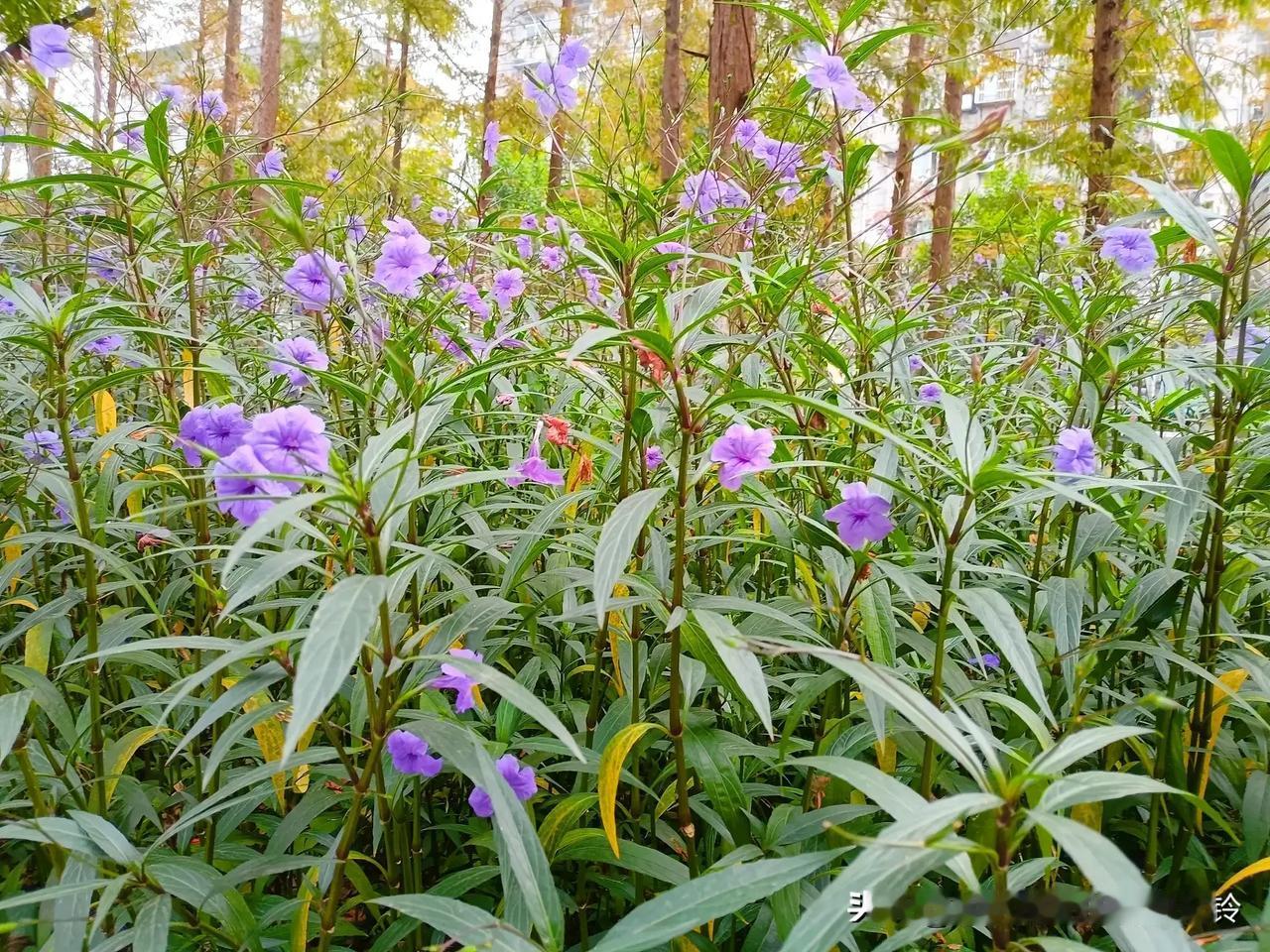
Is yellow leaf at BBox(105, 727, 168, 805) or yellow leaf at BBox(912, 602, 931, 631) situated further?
yellow leaf at BBox(912, 602, 931, 631)

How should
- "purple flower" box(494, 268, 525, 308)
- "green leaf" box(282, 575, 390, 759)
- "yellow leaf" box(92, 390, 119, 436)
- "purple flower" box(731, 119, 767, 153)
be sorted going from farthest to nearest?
"purple flower" box(494, 268, 525, 308), "purple flower" box(731, 119, 767, 153), "yellow leaf" box(92, 390, 119, 436), "green leaf" box(282, 575, 390, 759)

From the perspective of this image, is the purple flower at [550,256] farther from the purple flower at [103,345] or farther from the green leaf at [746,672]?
the green leaf at [746,672]

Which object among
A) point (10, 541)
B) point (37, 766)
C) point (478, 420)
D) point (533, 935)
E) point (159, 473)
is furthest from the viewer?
point (478, 420)

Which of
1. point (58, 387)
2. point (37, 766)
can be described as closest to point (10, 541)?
point (58, 387)

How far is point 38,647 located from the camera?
1.24 metres

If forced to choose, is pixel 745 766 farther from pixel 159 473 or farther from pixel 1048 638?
pixel 159 473

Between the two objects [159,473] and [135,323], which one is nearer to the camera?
[135,323]

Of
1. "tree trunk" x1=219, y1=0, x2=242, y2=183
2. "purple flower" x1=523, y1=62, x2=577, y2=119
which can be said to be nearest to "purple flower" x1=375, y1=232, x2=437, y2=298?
"purple flower" x1=523, y1=62, x2=577, y2=119

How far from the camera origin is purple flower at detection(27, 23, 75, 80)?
1.81m

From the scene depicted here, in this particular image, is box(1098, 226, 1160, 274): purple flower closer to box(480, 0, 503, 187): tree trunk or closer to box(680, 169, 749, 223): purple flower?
box(680, 169, 749, 223): purple flower

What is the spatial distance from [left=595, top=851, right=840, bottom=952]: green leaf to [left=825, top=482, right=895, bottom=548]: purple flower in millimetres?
399

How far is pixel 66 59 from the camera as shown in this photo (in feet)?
6.23

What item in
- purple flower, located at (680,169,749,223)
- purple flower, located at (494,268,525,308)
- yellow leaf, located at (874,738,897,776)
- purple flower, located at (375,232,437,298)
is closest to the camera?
yellow leaf, located at (874,738,897,776)

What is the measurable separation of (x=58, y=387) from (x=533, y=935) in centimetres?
90
